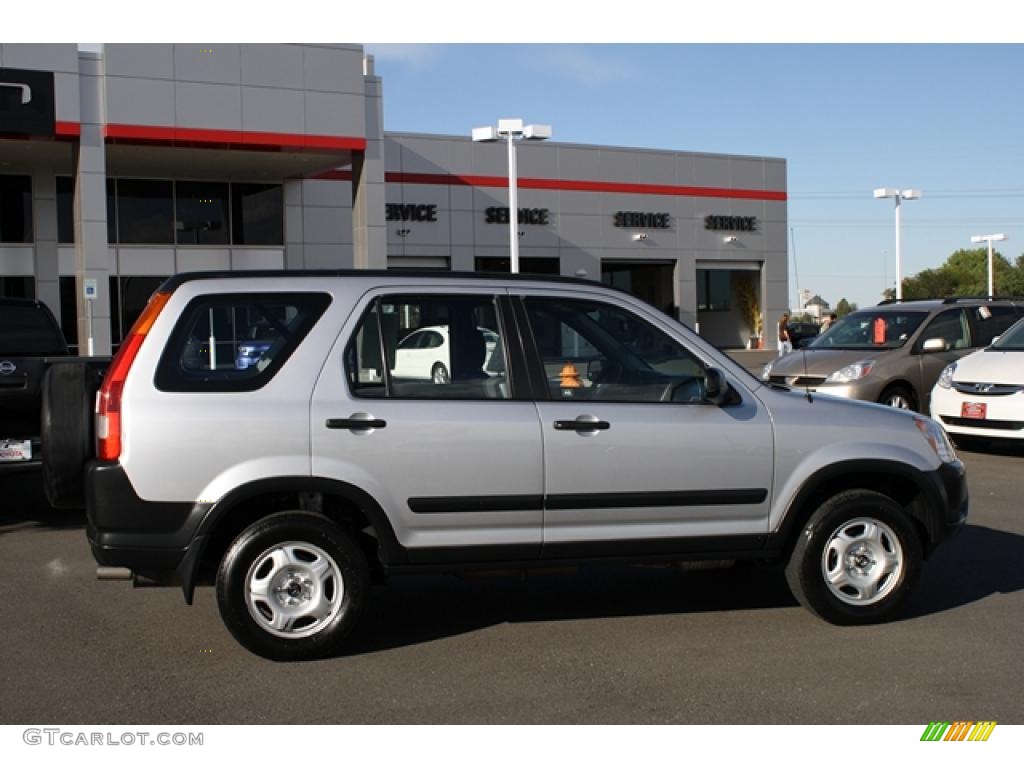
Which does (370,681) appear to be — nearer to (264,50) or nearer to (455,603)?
(455,603)

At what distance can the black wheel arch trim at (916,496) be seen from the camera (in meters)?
5.64

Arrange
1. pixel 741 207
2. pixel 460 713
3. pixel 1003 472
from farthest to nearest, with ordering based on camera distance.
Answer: pixel 741 207, pixel 1003 472, pixel 460 713

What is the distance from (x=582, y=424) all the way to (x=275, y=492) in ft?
4.86

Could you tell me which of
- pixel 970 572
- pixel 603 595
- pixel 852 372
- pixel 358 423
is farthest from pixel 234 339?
pixel 852 372

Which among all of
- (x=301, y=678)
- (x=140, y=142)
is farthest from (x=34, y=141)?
(x=301, y=678)

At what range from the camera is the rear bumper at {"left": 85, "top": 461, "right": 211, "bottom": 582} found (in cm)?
500

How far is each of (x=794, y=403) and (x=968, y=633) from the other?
145 cm

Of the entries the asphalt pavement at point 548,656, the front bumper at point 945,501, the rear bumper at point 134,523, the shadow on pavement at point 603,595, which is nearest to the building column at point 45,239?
the asphalt pavement at point 548,656

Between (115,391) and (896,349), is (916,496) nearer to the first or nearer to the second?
(115,391)

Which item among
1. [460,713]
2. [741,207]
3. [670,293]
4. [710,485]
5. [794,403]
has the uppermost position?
[741,207]

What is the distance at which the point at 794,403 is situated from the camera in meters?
5.70

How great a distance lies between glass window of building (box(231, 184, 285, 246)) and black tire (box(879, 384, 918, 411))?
75.0 ft

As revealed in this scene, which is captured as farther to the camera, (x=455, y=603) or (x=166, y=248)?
(x=166, y=248)

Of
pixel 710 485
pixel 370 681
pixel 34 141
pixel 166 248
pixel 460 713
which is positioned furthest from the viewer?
pixel 166 248
